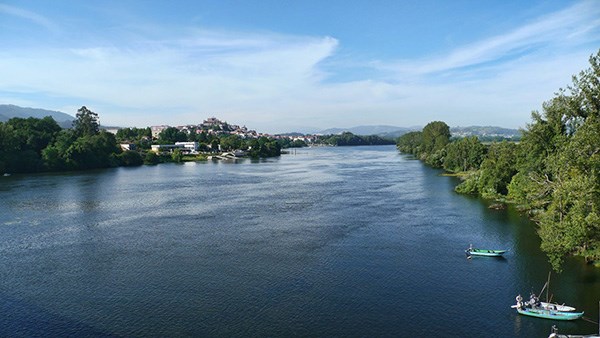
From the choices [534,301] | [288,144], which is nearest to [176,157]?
[534,301]

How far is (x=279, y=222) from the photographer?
24812mm

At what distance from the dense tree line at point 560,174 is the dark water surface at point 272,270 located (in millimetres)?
1334

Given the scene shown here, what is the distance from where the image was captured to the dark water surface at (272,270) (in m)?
12.7

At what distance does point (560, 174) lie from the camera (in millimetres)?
17969

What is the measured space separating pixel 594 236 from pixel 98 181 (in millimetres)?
41863

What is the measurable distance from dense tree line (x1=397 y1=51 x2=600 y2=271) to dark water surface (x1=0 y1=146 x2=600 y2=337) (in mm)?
1334

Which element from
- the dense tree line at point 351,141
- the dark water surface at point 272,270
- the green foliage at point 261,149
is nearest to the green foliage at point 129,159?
the green foliage at point 261,149

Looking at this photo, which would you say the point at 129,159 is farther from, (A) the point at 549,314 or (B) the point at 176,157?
(A) the point at 549,314

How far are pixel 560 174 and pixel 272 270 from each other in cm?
1258

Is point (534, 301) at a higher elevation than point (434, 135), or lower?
lower

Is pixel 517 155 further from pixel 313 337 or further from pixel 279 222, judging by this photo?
pixel 313 337

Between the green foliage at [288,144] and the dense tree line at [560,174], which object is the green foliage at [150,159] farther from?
the green foliage at [288,144]

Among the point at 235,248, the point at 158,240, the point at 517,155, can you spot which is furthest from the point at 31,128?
the point at 517,155

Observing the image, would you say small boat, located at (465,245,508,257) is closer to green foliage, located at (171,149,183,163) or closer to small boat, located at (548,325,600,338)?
small boat, located at (548,325,600,338)
